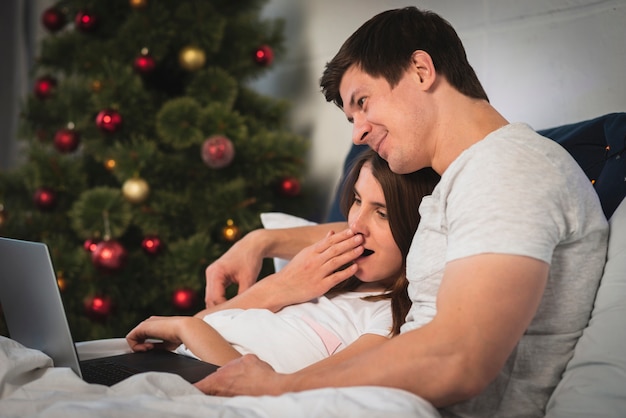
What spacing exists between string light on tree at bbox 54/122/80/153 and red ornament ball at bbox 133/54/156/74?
14.8 inches

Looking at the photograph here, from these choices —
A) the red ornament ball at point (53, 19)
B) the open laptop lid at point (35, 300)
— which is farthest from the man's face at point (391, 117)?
the red ornament ball at point (53, 19)

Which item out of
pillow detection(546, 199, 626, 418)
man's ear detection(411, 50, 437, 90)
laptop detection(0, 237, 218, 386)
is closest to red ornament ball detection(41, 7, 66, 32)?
laptop detection(0, 237, 218, 386)

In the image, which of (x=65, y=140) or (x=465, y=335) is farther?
(x=65, y=140)

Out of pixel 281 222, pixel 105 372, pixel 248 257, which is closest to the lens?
pixel 105 372

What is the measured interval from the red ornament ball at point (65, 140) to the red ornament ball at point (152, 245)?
501 mm

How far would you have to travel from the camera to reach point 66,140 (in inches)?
104

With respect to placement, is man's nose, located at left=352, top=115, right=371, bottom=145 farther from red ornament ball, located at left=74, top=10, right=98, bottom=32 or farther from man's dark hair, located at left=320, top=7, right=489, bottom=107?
red ornament ball, located at left=74, top=10, right=98, bottom=32

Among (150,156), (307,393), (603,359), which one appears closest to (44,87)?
(150,156)

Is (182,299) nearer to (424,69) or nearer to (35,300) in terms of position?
Answer: (35,300)

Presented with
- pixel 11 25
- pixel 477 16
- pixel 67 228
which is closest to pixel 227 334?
pixel 477 16

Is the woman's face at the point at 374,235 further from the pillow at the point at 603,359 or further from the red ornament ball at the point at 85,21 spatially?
the red ornament ball at the point at 85,21

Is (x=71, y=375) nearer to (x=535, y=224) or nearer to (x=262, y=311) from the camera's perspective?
(x=262, y=311)

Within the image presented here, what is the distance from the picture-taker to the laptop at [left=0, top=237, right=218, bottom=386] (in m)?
1.15

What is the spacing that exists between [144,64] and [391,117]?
1612mm
